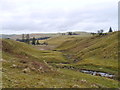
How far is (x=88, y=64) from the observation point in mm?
61500

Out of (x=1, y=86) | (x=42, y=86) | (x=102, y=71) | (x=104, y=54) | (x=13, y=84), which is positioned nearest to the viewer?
(x=1, y=86)

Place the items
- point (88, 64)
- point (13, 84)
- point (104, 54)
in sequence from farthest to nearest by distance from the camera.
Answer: point (104, 54), point (88, 64), point (13, 84)

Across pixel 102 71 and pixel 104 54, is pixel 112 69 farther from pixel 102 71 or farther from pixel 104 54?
pixel 104 54

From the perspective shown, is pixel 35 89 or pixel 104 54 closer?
pixel 35 89

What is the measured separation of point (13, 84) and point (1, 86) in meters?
1.70

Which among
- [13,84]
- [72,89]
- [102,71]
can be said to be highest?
[13,84]

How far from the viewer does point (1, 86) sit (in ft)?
61.3

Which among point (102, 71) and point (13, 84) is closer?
point (13, 84)

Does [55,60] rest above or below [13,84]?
below

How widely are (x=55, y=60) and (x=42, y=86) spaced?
2107 inches

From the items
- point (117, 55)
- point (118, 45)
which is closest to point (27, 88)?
point (117, 55)

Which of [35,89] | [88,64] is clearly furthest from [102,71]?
[35,89]

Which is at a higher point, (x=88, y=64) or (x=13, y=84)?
(x=13, y=84)

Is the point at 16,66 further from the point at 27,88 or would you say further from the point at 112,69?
the point at 112,69
